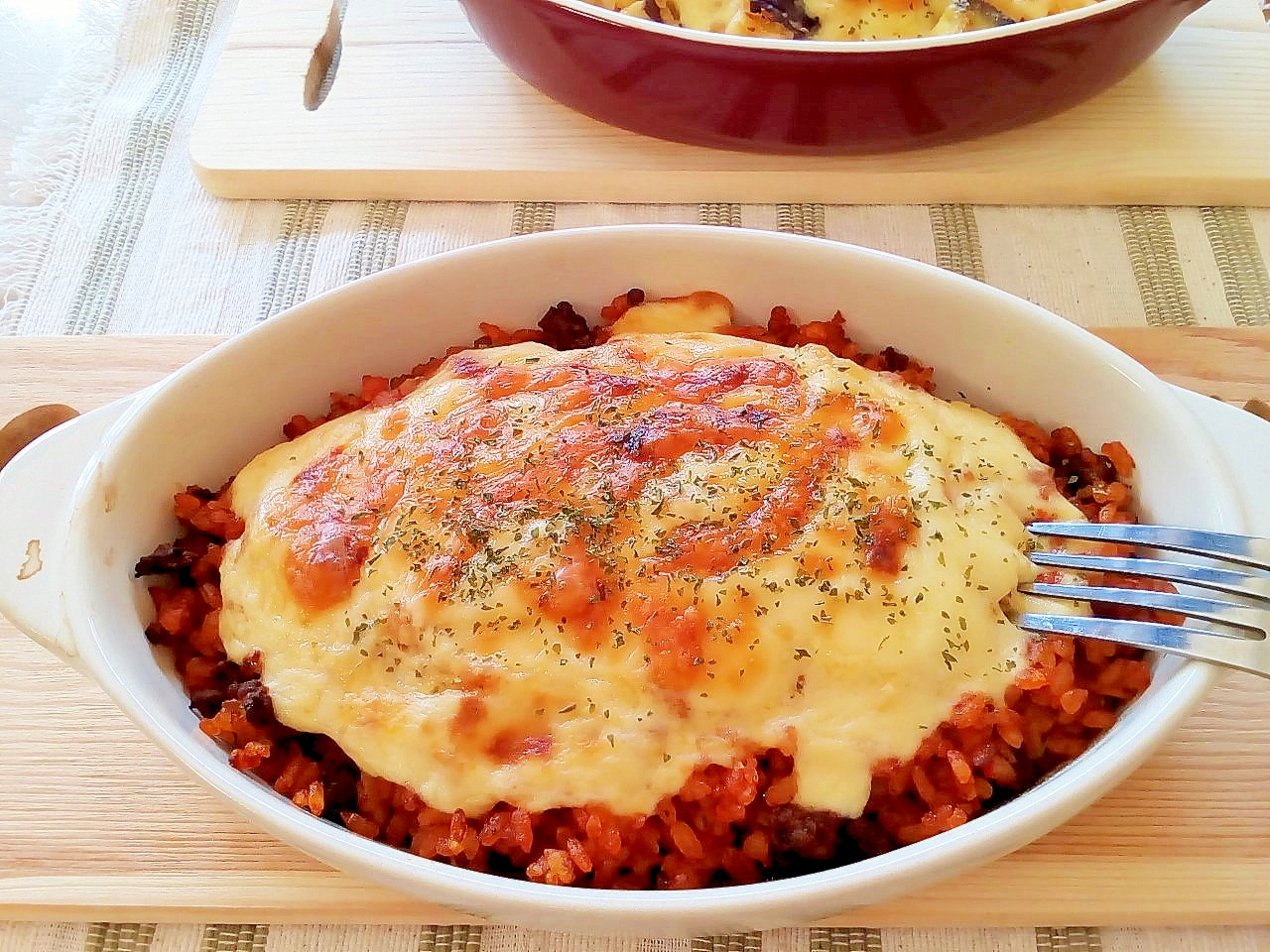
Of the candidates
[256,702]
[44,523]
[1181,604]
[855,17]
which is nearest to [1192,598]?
[1181,604]

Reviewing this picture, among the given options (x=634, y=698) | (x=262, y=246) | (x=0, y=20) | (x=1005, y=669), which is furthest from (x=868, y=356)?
(x=0, y=20)

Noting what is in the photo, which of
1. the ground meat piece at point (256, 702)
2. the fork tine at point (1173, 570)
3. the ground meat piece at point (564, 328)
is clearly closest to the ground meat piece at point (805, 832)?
the fork tine at point (1173, 570)

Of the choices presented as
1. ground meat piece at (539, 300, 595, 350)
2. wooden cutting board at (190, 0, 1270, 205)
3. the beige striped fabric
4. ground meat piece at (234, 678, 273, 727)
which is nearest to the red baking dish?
wooden cutting board at (190, 0, 1270, 205)

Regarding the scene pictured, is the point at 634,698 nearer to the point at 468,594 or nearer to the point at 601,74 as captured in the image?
the point at 468,594

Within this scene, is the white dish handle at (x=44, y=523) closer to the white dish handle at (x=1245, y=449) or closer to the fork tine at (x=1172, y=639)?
the fork tine at (x=1172, y=639)

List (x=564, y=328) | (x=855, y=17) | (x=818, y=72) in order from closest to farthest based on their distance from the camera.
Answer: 1. (x=564, y=328)
2. (x=818, y=72)
3. (x=855, y=17)

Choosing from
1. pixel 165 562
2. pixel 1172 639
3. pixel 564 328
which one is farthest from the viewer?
pixel 564 328

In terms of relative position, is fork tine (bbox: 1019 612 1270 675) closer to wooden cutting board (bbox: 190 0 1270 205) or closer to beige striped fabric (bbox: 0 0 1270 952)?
beige striped fabric (bbox: 0 0 1270 952)

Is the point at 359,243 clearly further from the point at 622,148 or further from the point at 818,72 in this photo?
the point at 818,72
